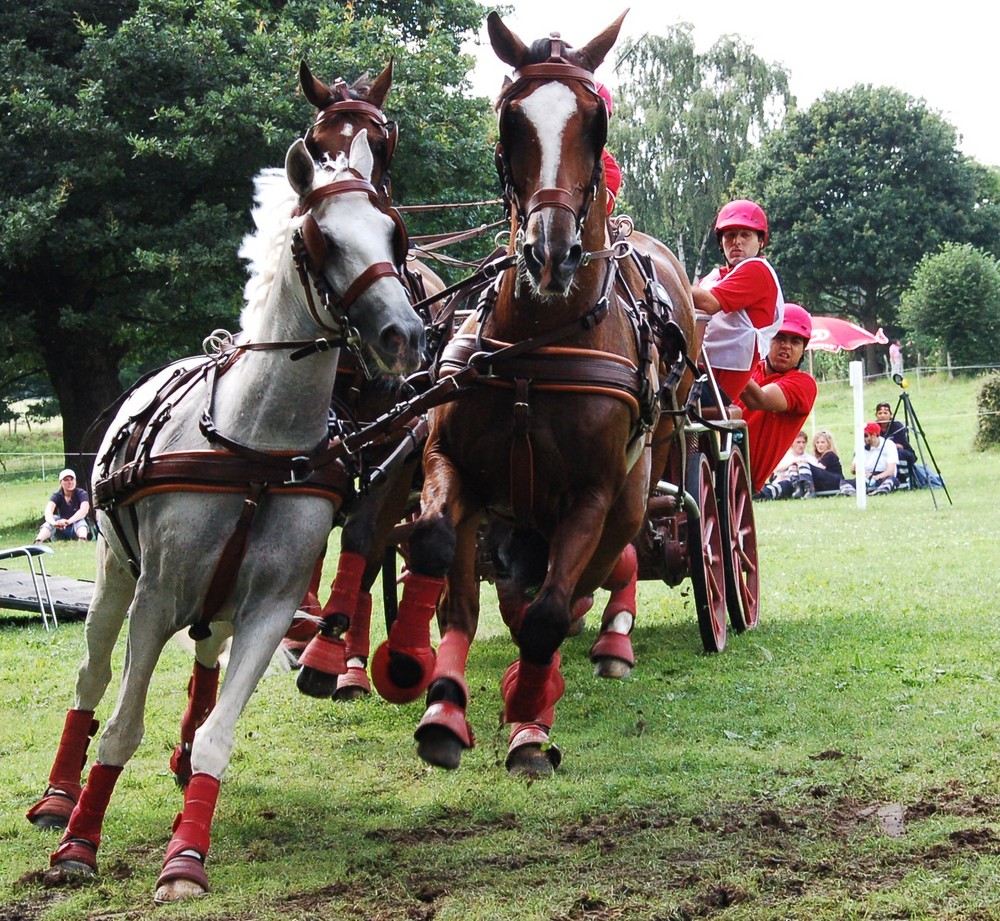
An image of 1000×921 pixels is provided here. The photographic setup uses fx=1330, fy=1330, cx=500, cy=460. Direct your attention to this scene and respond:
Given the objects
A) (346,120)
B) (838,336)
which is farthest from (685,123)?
(346,120)

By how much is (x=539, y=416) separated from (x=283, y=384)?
88 cm

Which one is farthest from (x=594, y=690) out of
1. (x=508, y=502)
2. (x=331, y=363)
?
(x=331, y=363)

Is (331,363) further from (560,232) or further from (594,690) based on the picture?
(594,690)

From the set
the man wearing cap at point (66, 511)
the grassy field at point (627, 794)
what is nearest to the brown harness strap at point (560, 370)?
the grassy field at point (627, 794)

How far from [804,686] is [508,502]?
9.77ft

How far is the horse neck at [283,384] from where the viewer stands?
14.5ft

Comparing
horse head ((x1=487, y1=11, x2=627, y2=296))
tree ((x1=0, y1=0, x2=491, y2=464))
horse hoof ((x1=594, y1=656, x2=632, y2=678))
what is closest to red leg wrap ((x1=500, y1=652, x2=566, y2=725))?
horse head ((x1=487, y1=11, x2=627, y2=296))

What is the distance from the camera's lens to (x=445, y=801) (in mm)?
5238

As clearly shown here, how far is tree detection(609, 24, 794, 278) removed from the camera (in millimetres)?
45906

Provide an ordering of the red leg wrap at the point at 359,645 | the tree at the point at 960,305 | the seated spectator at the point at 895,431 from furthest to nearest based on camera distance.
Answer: the tree at the point at 960,305, the seated spectator at the point at 895,431, the red leg wrap at the point at 359,645

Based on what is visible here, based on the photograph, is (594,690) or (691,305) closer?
(691,305)

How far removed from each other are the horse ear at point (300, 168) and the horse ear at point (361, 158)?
6.3 inches

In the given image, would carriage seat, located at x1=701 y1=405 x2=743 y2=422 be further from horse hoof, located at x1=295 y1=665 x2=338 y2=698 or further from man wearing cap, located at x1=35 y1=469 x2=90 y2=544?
man wearing cap, located at x1=35 y1=469 x2=90 y2=544

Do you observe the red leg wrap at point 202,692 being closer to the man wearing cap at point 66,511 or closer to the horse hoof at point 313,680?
the horse hoof at point 313,680
